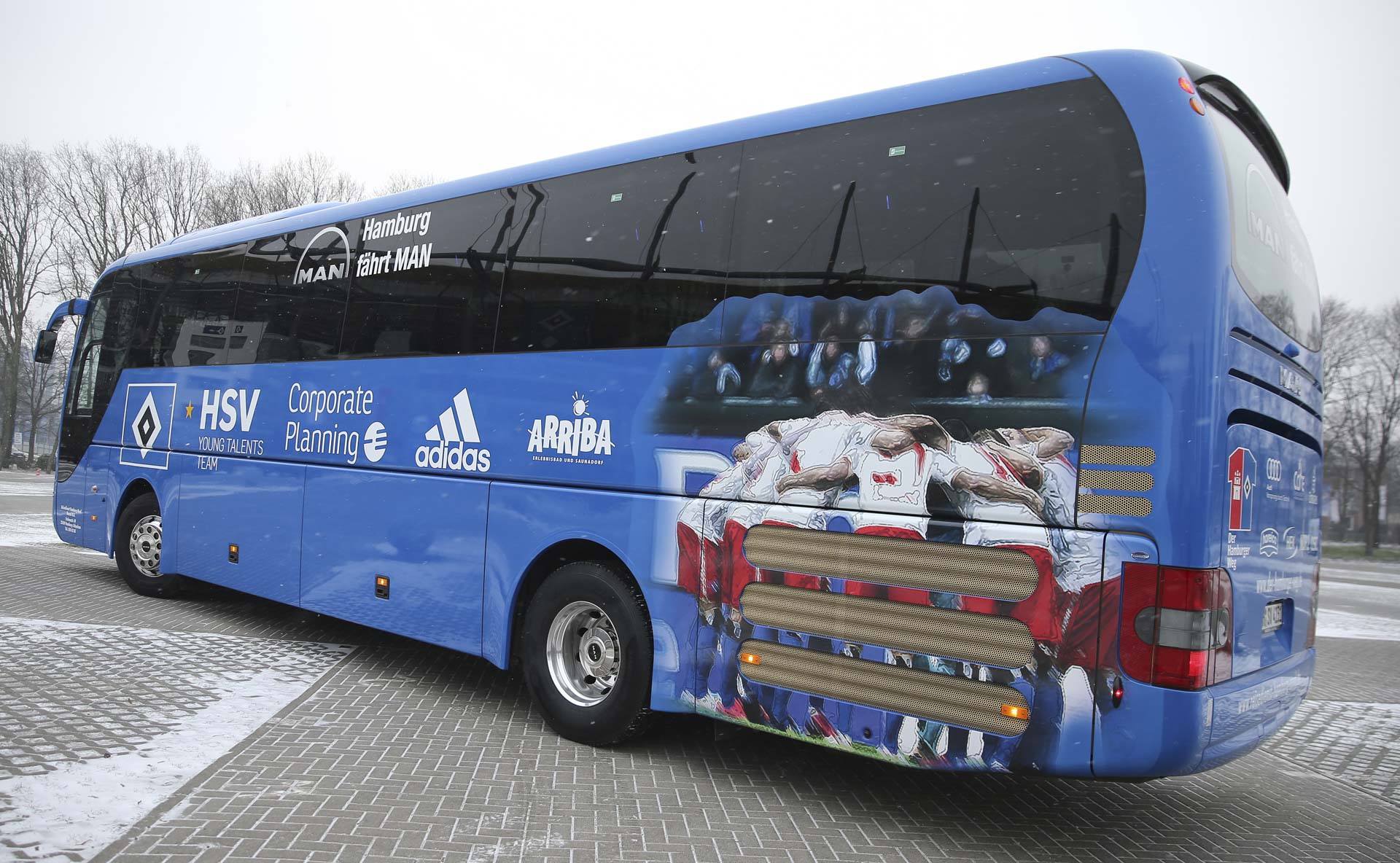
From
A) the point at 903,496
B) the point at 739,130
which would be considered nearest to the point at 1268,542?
the point at 903,496

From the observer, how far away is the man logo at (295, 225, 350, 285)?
7844 millimetres

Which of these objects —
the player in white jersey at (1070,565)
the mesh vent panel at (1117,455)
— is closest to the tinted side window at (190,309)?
the player in white jersey at (1070,565)

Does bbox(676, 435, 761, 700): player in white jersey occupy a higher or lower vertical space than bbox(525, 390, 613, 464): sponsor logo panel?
lower

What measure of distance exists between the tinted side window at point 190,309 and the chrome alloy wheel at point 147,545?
1639 mm

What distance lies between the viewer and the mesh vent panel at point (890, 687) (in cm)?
411

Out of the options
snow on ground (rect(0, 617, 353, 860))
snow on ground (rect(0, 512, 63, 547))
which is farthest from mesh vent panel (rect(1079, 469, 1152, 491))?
snow on ground (rect(0, 512, 63, 547))

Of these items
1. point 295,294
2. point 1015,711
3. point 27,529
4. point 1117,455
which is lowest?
point 27,529

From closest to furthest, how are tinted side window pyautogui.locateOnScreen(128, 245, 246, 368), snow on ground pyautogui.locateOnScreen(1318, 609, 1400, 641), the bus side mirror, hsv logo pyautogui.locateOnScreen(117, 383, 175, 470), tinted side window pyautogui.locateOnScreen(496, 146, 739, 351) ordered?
tinted side window pyautogui.locateOnScreen(496, 146, 739, 351)
tinted side window pyautogui.locateOnScreen(128, 245, 246, 368)
hsv logo pyautogui.locateOnScreen(117, 383, 175, 470)
the bus side mirror
snow on ground pyautogui.locateOnScreen(1318, 609, 1400, 641)

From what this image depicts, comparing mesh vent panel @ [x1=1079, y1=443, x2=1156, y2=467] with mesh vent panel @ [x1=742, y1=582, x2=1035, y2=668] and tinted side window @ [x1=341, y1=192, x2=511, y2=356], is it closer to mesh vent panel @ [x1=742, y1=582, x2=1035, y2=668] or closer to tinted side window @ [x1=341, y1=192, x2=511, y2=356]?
mesh vent panel @ [x1=742, y1=582, x2=1035, y2=668]

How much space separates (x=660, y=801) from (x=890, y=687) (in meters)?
1.38

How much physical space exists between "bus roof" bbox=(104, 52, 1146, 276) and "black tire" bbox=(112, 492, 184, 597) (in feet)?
10.7

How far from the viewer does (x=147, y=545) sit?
9.90 m

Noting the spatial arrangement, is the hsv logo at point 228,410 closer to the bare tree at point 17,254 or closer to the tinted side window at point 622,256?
the tinted side window at point 622,256

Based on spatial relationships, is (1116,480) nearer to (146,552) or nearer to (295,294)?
(295,294)
